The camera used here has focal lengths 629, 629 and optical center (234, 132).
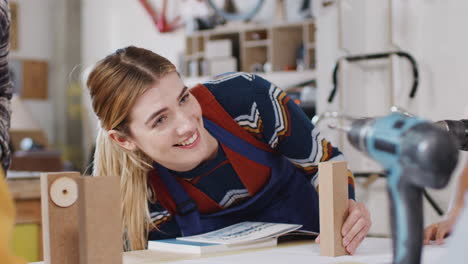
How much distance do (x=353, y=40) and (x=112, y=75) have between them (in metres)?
2.54

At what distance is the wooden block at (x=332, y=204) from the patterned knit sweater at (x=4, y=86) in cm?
78

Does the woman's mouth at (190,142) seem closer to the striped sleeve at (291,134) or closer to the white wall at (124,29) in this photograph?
the striped sleeve at (291,134)

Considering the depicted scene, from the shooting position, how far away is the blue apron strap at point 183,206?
1.53m

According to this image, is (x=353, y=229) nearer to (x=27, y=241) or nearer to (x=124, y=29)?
(x=27, y=241)

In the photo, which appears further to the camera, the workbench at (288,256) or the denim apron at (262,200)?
the denim apron at (262,200)

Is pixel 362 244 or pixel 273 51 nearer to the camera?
pixel 362 244

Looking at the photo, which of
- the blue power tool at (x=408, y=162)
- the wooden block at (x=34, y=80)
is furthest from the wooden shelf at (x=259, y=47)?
the blue power tool at (x=408, y=162)

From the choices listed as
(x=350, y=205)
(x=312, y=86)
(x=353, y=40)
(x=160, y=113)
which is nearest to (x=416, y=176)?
(x=350, y=205)

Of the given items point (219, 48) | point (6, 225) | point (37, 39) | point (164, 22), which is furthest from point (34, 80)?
point (6, 225)

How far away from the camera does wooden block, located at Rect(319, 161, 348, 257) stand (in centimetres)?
115

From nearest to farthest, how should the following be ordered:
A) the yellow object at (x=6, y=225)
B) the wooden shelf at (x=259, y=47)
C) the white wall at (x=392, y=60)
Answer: the yellow object at (x=6, y=225), the white wall at (x=392, y=60), the wooden shelf at (x=259, y=47)

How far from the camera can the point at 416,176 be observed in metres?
0.56

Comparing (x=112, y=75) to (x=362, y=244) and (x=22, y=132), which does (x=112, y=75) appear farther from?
(x=22, y=132)

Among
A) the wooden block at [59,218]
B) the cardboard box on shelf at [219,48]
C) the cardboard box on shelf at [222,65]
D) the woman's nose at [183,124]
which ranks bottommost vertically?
the wooden block at [59,218]
